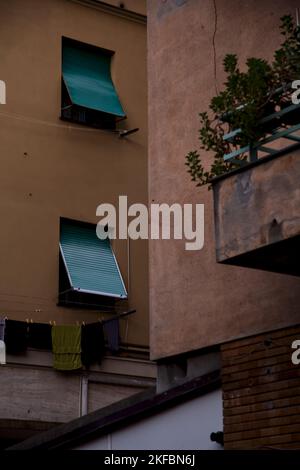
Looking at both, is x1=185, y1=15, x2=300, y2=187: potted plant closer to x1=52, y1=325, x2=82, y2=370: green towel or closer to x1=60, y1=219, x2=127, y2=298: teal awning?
x1=52, y1=325, x2=82, y2=370: green towel

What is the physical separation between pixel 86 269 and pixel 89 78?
342 cm

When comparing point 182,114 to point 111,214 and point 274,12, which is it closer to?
point 274,12

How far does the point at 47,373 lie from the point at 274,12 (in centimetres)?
755

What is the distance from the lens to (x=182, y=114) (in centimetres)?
1109

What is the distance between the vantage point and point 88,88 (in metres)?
17.3

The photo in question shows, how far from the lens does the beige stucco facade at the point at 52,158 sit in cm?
1599

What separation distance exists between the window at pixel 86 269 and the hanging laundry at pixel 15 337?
3.20 ft

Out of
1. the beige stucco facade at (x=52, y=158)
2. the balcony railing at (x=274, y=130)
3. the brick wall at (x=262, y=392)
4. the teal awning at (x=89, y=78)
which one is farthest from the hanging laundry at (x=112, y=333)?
the balcony railing at (x=274, y=130)

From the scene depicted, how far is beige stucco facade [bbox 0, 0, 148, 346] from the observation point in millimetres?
15992

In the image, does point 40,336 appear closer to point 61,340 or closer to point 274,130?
point 61,340

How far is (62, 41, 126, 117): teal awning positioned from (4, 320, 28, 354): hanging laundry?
3.95 metres

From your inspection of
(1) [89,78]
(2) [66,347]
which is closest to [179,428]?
(2) [66,347]

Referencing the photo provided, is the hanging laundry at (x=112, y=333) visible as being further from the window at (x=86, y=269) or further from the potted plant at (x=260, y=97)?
the potted plant at (x=260, y=97)

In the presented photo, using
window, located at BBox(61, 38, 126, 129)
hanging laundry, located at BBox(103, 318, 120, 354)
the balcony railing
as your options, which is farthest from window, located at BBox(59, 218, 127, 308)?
the balcony railing
